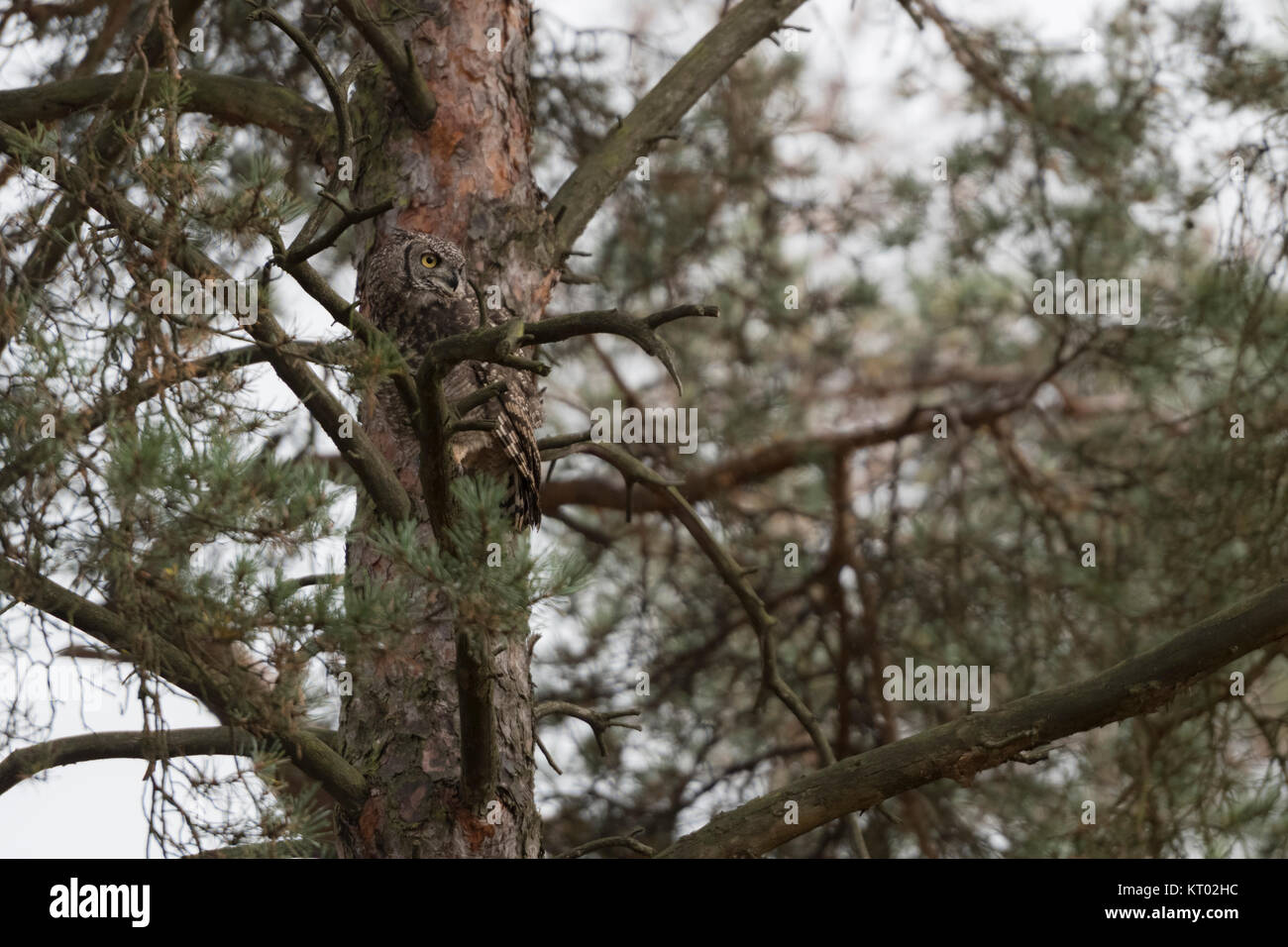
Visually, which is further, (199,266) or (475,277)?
(475,277)

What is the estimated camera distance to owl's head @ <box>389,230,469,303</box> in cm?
343

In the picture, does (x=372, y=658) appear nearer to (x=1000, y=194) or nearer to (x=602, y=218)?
(x=602, y=218)

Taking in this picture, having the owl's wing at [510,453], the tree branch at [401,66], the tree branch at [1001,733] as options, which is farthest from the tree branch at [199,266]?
the tree branch at [1001,733]

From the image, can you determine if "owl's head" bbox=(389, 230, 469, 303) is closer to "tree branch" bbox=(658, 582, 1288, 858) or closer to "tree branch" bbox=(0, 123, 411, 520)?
"tree branch" bbox=(0, 123, 411, 520)

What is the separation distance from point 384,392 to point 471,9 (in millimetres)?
1214

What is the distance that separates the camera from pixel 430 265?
136 inches

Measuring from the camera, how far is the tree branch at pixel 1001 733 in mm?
2791

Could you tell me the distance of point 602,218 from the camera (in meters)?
6.63

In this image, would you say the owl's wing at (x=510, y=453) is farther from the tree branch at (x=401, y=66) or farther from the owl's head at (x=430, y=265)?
the tree branch at (x=401, y=66)

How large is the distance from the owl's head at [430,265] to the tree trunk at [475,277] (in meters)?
0.09

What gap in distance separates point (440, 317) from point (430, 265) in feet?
0.43

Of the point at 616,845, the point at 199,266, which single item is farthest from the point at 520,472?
the point at 199,266

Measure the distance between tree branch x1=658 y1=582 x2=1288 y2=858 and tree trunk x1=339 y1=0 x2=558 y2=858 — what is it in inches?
19.6

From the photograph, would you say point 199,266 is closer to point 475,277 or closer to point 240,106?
point 475,277
